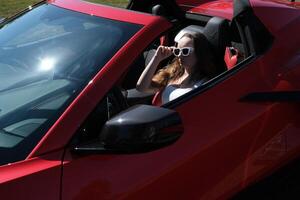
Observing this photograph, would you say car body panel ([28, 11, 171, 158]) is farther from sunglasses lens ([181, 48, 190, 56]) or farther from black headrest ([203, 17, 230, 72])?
black headrest ([203, 17, 230, 72])

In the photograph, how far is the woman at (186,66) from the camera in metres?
2.97

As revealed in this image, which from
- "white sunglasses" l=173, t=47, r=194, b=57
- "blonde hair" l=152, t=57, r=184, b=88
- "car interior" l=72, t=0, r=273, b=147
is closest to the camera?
"car interior" l=72, t=0, r=273, b=147

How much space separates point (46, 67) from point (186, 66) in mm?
851

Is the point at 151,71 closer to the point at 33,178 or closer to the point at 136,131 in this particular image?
the point at 136,131

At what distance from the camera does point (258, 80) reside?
9.19ft

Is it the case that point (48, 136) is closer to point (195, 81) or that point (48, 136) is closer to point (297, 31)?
point (195, 81)

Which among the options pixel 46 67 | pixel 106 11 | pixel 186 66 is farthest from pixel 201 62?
pixel 46 67

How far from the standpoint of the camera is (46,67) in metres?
2.50

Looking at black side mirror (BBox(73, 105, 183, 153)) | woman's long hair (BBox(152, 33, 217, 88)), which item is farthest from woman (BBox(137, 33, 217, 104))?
black side mirror (BBox(73, 105, 183, 153))

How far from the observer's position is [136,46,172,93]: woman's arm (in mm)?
2986

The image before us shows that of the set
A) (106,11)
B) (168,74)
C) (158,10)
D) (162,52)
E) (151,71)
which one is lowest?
(168,74)

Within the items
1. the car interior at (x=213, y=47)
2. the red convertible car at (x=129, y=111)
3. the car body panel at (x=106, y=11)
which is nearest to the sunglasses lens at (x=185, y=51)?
the car interior at (x=213, y=47)

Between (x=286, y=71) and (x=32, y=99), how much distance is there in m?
1.37

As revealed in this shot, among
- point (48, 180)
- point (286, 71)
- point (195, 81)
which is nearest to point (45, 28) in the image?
point (195, 81)
